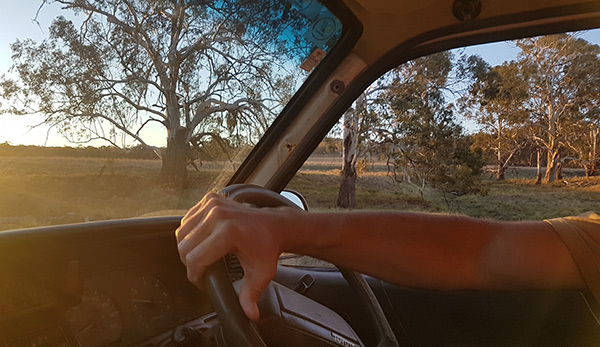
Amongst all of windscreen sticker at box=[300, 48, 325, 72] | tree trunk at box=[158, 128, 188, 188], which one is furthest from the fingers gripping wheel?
windscreen sticker at box=[300, 48, 325, 72]

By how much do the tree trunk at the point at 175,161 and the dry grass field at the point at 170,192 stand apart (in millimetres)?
40

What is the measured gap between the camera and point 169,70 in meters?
2.25

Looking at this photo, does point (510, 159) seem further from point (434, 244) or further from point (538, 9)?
point (434, 244)

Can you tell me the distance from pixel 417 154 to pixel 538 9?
0.85 metres

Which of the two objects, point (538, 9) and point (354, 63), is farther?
point (354, 63)

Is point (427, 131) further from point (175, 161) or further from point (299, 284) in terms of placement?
point (175, 161)

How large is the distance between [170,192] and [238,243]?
1.43 m

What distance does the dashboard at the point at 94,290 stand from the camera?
144 cm

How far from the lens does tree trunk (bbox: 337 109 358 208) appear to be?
259 centimetres

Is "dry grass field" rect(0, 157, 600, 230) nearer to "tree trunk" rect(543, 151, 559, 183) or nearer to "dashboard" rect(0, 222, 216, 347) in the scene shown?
"tree trunk" rect(543, 151, 559, 183)

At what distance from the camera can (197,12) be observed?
2262 millimetres

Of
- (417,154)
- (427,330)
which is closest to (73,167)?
(417,154)

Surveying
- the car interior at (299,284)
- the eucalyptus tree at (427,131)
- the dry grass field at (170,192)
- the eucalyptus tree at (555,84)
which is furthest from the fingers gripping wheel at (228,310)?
the eucalyptus tree at (555,84)

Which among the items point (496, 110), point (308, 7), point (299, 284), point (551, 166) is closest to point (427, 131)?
point (496, 110)
